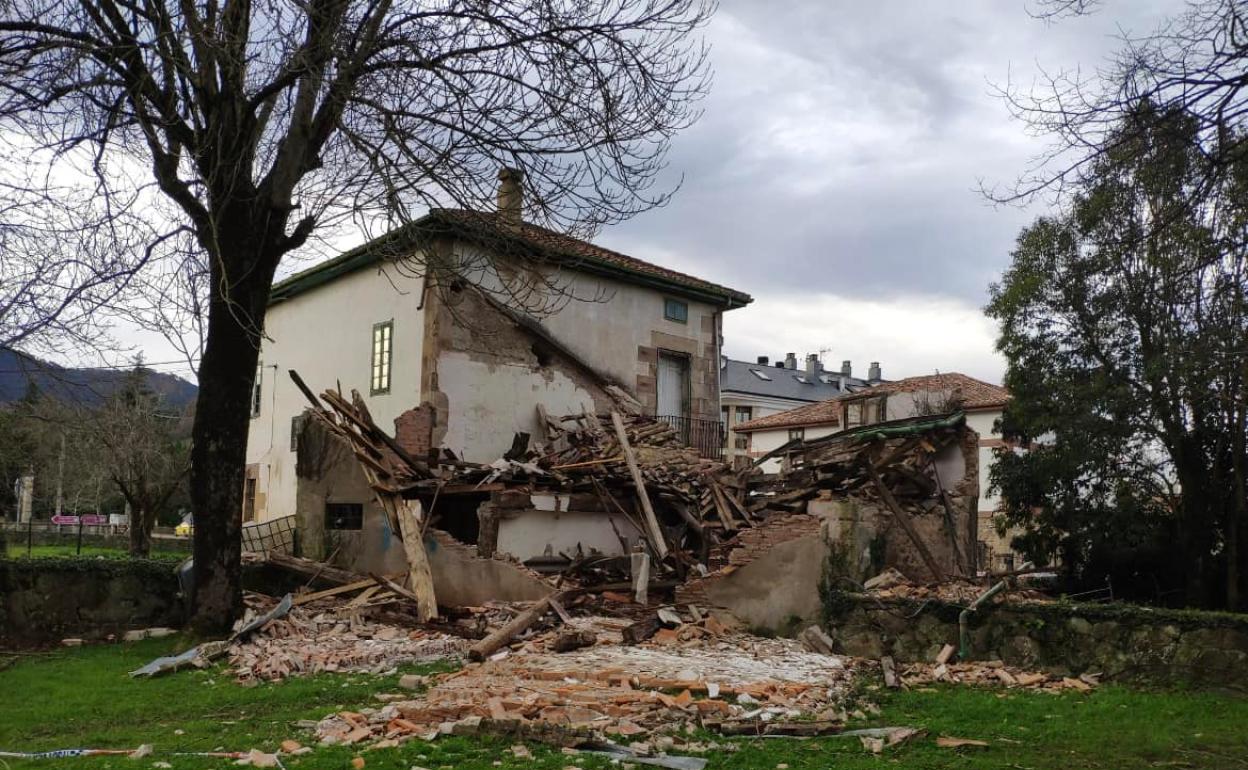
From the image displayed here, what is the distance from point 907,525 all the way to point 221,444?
34.2 ft

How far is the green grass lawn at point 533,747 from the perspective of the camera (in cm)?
657

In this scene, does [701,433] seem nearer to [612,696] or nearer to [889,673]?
[889,673]

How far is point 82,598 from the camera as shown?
13.0 meters

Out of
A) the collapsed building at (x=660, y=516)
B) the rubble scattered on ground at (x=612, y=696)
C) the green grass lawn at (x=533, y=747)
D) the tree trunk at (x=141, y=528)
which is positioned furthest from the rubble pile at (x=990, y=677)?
the tree trunk at (x=141, y=528)

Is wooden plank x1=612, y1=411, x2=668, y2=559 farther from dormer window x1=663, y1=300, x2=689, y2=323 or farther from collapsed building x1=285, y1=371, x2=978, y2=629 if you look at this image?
dormer window x1=663, y1=300, x2=689, y2=323

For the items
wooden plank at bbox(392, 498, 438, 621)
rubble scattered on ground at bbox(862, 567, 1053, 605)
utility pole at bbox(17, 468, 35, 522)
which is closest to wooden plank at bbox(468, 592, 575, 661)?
wooden plank at bbox(392, 498, 438, 621)

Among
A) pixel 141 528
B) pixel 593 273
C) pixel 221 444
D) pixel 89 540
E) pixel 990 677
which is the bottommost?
pixel 89 540

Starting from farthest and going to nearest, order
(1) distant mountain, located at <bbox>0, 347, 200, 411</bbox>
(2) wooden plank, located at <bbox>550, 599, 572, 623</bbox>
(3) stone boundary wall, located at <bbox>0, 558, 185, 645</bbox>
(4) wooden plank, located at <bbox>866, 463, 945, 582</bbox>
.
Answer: (4) wooden plank, located at <bbox>866, 463, 945, 582</bbox> → (2) wooden plank, located at <bbox>550, 599, 572, 623</bbox> → (3) stone boundary wall, located at <bbox>0, 558, 185, 645</bbox> → (1) distant mountain, located at <bbox>0, 347, 200, 411</bbox>

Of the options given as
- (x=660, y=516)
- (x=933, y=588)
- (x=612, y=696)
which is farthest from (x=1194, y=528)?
(x=612, y=696)

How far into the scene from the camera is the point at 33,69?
9930 mm

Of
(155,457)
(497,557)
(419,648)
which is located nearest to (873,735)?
(419,648)

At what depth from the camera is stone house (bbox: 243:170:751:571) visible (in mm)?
17266

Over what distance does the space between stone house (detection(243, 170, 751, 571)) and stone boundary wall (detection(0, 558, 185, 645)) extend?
3.42 m

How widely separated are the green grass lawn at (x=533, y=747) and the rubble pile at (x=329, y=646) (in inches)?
15.4
